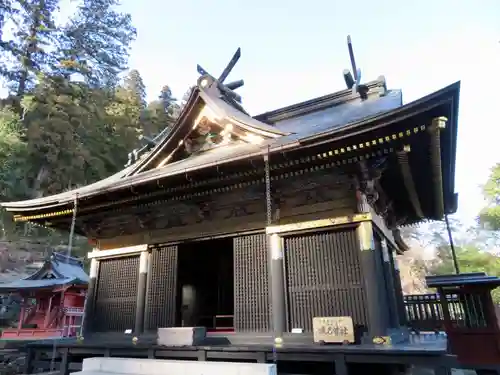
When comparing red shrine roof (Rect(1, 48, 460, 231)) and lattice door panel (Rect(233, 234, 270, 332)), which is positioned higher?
red shrine roof (Rect(1, 48, 460, 231))

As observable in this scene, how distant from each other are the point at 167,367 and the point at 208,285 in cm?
748

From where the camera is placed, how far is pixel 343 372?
5031 millimetres

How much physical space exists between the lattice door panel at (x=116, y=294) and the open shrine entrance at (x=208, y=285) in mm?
2792

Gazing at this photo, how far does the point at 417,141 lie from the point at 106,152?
33126mm

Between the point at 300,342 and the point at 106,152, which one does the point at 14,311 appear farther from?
the point at 300,342

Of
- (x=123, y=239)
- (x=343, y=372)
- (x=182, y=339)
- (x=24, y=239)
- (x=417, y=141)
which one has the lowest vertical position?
(x=343, y=372)

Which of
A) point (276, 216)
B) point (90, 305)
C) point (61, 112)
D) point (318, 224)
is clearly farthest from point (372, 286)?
point (61, 112)

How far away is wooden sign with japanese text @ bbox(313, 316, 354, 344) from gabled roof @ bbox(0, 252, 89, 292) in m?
16.6

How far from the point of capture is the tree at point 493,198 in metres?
19.7

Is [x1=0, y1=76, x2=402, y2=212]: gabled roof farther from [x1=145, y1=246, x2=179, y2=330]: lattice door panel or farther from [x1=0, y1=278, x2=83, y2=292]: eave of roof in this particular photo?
[x1=0, y1=278, x2=83, y2=292]: eave of roof

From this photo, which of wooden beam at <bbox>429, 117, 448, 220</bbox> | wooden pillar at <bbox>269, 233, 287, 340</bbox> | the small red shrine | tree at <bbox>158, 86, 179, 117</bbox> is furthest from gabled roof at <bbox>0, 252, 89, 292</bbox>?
tree at <bbox>158, 86, 179, 117</bbox>

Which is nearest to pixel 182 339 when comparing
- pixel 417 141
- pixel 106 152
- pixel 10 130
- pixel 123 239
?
pixel 123 239

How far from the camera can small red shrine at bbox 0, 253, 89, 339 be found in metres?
17.7

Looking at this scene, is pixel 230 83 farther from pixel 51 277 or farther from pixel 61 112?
pixel 61 112
